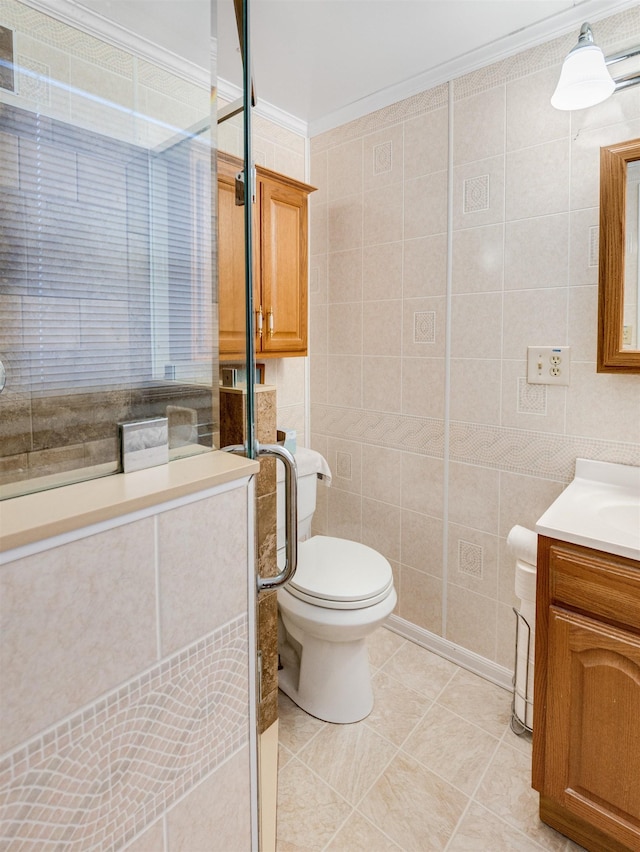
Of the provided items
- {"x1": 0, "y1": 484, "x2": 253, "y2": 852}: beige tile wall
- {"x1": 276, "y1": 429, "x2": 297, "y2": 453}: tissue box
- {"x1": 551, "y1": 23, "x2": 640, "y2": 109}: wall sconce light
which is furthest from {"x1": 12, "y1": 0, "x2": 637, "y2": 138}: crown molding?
{"x1": 276, "y1": 429, "x2": 297, "y2": 453}: tissue box

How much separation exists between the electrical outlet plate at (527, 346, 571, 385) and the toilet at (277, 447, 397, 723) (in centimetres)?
86

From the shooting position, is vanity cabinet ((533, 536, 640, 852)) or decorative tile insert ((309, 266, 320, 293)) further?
decorative tile insert ((309, 266, 320, 293))

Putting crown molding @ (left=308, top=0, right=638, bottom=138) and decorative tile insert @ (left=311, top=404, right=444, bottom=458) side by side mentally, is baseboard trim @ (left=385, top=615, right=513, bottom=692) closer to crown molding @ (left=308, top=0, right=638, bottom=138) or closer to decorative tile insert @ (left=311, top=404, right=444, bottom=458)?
decorative tile insert @ (left=311, top=404, right=444, bottom=458)

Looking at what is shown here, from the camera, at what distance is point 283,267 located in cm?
206

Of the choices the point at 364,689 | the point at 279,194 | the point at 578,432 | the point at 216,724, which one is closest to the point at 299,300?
the point at 279,194

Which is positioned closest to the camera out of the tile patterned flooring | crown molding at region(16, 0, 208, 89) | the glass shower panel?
the glass shower panel

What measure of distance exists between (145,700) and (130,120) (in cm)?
81

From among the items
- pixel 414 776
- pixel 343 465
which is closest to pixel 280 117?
pixel 343 465

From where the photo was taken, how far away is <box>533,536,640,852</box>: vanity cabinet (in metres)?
1.12

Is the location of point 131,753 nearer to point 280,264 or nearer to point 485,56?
point 280,264

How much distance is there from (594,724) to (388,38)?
7.10 feet

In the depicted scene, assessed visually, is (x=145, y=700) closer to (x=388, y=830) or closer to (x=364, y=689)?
(x=388, y=830)

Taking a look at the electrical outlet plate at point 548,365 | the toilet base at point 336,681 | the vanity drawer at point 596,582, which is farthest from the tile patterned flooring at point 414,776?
the electrical outlet plate at point 548,365

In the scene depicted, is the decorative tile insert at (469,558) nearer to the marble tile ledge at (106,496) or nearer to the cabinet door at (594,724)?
the cabinet door at (594,724)
